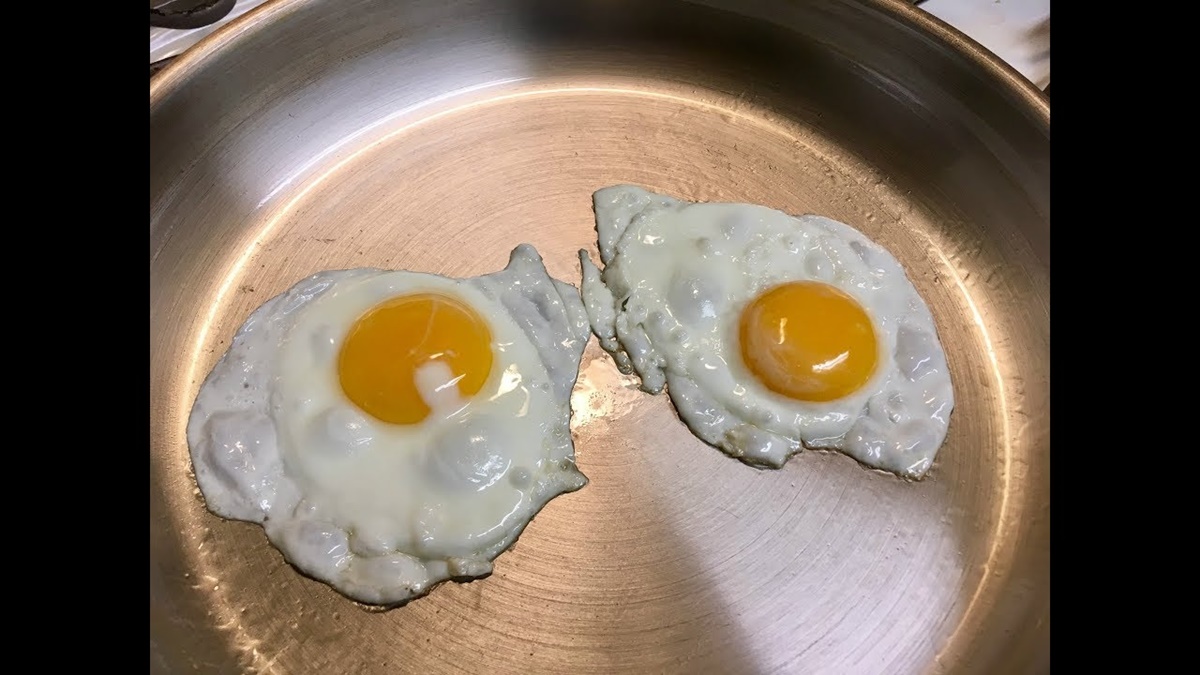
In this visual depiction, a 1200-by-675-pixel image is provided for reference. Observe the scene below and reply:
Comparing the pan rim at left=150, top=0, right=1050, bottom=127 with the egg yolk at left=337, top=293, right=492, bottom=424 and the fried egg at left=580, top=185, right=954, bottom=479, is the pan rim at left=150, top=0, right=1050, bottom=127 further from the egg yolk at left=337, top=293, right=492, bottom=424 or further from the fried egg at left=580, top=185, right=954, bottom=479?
the egg yolk at left=337, top=293, right=492, bottom=424

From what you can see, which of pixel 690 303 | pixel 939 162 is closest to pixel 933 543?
pixel 690 303

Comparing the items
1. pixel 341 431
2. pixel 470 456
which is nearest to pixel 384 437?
→ pixel 341 431

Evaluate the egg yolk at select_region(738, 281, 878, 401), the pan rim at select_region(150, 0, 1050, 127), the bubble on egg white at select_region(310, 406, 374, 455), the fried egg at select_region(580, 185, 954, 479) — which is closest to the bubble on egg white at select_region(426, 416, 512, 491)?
the bubble on egg white at select_region(310, 406, 374, 455)

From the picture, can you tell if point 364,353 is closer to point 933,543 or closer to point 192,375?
point 192,375

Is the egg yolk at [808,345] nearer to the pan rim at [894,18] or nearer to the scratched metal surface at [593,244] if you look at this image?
the scratched metal surface at [593,244]

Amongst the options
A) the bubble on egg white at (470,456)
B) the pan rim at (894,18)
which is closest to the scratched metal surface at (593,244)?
the pan rim at (894,18)

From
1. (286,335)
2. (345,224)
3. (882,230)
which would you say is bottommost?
(286,335)

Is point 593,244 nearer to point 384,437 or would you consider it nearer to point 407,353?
point 407,353
